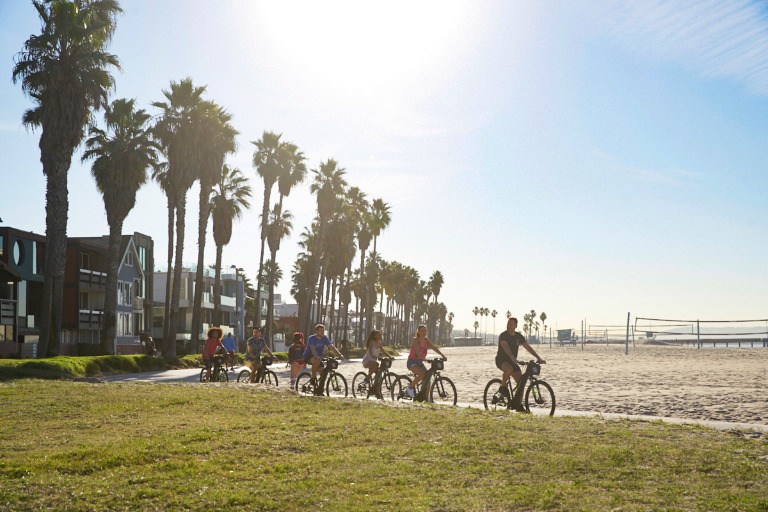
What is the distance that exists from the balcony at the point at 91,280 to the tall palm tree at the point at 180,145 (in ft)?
34.1

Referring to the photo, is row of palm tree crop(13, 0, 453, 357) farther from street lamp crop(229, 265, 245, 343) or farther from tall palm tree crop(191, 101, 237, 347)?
street lamp crop(229, 265, 245, 343)

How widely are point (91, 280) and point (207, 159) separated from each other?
13844 mm

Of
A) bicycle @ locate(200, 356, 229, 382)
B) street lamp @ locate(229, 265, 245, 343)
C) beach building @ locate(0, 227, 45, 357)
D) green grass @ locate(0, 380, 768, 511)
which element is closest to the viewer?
green grass @ locate(0, 380, 768, 511)

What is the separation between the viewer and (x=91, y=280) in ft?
177

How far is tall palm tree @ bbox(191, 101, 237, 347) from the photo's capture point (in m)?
45.8

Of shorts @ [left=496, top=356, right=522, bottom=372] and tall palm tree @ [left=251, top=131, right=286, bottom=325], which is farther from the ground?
tall palm tree @ [left=251, top=131, right=286, bottom=325]

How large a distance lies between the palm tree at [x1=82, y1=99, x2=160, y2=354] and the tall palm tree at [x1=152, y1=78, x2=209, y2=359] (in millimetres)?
1379

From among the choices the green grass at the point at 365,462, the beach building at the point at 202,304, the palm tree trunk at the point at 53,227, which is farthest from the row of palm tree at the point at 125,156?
the green grass at the point at 365,462

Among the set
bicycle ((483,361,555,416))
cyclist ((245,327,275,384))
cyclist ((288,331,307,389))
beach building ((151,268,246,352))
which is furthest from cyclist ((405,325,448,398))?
beach building ((151,268,246,352))

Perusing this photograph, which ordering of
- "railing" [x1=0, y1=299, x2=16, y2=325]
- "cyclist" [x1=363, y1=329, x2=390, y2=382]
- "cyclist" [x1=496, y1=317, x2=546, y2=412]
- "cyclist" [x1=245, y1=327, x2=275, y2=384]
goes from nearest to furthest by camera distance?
"cyclist" [x1=496, y1=317, x2=546, y2=412] < "cyclist" [x1=363, y1=329, x2=390, y2=382] < "cyclist" [x1=245, y1=327, x2=275, y2=384] < "railing" [x1=0, y1=299, x2=16, y2=325]

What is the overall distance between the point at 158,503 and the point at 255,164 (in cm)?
5294

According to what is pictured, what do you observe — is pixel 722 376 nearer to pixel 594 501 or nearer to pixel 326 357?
pixel 326 357

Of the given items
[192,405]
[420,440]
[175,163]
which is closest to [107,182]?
[175,163]

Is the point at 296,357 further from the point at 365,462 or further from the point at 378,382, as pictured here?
the point at 365,462
